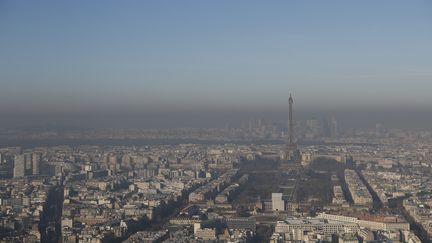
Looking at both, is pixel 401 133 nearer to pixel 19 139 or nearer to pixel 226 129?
pixel 226 129

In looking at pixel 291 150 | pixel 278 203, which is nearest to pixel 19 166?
pixel 278 203

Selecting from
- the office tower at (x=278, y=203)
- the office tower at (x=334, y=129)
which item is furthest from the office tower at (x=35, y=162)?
the office tower at (x=334, y=129)

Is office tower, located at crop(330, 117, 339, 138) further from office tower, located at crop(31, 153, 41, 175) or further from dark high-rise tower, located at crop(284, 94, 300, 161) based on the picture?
office tower, located at crop(31, 153, 41, 175)

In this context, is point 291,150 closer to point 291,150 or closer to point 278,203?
point 291,150

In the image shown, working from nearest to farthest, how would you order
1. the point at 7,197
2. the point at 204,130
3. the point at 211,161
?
the point at 7,197, the point at 211,161, the point at 204,130

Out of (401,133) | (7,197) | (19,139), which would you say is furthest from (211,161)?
(401,133)

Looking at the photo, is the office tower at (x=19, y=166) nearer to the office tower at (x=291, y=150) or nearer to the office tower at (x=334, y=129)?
the office tower at (x=291, y=150)
